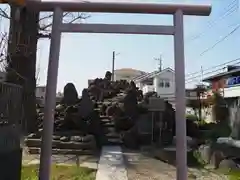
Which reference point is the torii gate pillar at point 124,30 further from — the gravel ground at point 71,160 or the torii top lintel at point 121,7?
the gravel ground at point 71,160

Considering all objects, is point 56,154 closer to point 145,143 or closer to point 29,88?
point 29,88

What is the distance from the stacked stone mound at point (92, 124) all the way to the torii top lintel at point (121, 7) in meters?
6.56

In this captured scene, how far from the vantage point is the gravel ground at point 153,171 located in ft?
23.0

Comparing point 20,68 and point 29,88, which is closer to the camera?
point 20,68

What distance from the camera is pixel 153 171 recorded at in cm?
759

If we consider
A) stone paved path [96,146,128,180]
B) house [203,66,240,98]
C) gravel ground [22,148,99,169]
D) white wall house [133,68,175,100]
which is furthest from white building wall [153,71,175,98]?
gravel ground [22,148,99,169]

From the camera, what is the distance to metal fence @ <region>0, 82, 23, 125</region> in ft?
12.8

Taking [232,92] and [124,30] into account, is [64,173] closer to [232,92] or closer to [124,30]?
[124,30]

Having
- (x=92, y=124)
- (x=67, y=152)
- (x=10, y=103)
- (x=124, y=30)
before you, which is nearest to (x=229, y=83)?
(x=92, y=124)

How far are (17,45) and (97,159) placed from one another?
420 cm

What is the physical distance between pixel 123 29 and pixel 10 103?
1.74 m

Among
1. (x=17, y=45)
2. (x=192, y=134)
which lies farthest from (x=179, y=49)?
(x=192, y=134)

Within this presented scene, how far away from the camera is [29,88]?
11.0 m

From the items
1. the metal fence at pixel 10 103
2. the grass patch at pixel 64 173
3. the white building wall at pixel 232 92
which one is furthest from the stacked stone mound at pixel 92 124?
the metal fence at pixel 10 103
